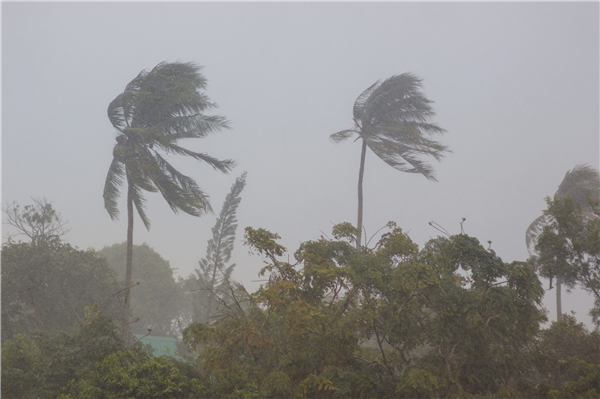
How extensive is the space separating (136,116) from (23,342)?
9.27 metres

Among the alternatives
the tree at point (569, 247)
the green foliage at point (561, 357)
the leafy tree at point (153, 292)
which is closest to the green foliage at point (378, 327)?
the green foliage at point (561, 357)

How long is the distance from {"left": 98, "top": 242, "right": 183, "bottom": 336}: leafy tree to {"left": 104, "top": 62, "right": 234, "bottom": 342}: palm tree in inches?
873

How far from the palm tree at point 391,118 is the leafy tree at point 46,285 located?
1024 centimetres

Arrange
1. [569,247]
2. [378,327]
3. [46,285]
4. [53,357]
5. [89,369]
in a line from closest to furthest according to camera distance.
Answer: [89,369] < [53,357] < [378,327] < [569,247] < [46,285]

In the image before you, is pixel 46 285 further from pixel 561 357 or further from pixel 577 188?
pixel 577 188

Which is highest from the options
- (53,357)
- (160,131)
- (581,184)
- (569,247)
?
(160,131)

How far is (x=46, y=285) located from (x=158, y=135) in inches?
266

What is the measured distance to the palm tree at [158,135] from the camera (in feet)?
40.5

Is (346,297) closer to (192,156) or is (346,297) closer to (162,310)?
(192,156)

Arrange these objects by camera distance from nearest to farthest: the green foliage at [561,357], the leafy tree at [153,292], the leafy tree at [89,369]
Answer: the leafy tree at [89,369]
the green foliage at [561,357]
the leafy tree at [153,292]

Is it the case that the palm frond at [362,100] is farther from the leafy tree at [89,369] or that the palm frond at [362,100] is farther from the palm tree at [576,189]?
the leafy tree at [89,369]

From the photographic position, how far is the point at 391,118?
610 inches

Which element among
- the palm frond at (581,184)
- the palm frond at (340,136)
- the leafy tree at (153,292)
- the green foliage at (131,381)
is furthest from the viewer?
the leafy tree at (153,292)

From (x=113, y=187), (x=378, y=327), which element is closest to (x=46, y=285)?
(x=113, y=187)
